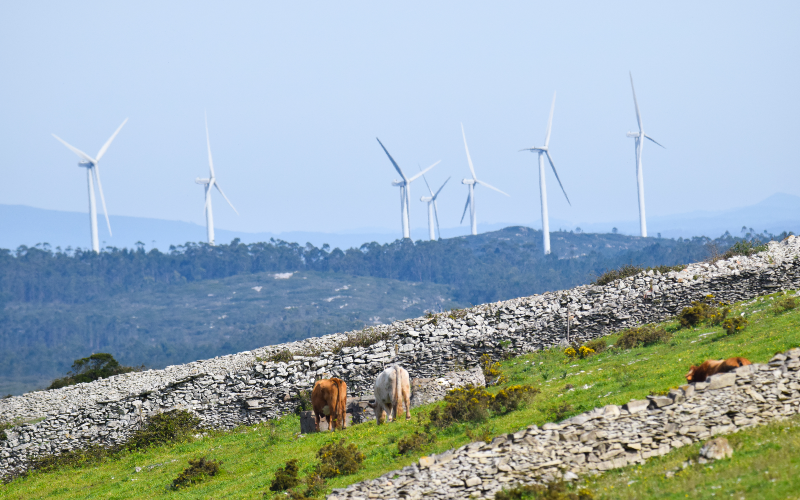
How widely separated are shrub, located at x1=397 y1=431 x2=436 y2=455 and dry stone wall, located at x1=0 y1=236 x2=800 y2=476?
34.2 ft

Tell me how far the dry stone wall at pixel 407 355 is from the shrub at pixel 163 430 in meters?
0.57

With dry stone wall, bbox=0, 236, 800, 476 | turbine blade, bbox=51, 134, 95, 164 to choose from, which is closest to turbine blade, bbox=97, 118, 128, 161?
turbine blade, bbox=51, 134, 95, 164

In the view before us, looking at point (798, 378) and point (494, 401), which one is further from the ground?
point (798, 378)

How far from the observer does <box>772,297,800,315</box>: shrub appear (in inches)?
822

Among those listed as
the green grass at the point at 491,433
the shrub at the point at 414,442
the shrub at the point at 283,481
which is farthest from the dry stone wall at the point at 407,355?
the shrub at the point at 283,481

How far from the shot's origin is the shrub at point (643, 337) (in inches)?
847

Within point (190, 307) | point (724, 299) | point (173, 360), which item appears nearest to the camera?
point (724, 299)

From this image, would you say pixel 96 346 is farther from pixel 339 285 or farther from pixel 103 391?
pixel 103 391

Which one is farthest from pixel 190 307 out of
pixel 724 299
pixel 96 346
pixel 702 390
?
pixel 702 390

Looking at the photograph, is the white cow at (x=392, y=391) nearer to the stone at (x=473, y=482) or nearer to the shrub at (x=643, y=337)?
the stone at (x=473, y=482)

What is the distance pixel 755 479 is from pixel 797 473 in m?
0.49

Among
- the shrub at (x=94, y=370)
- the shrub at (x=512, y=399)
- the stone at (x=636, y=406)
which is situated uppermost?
the stone at (x=636, y=406)

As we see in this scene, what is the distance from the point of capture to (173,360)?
422ft

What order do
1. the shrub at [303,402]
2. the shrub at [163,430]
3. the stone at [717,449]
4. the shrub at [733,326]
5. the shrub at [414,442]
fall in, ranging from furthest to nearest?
1. the shrub at [303,402]
2. the shrub at [163,430]
3. the shrub at [733,326]
4. the shrub at [414,442]
5. the stone at [717,449]
